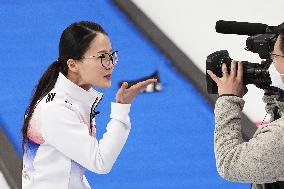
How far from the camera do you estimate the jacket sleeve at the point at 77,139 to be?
278cm

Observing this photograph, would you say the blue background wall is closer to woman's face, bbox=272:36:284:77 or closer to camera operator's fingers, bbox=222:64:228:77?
camera operator's fingers, bbox=222:64:228:77

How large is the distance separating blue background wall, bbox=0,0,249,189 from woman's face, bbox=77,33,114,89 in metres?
1.66

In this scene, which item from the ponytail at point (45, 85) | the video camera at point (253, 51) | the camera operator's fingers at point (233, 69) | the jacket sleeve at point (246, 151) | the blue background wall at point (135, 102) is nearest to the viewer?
the jacket sleeve at point (246, 151)

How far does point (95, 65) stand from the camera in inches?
114

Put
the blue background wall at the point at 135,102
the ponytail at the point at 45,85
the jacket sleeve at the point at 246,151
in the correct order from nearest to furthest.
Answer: the jacket sleeve at the point at 246,151 → the ponytail at the point at 45,85 → the blue background wall at the point at 135,102

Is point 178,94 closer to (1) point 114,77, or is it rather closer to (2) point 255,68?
(1) point 114,77

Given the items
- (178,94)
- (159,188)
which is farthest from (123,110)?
(178,94)

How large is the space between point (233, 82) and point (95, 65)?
548 millimetres

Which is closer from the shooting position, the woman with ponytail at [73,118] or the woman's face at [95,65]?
the woman with ponytail at [73,118]

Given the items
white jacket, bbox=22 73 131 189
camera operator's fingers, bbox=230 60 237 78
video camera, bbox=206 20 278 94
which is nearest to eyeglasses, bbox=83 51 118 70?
white jacket, bbox=22 73 131 189

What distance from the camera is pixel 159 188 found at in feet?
14.8

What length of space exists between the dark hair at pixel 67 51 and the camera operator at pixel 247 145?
58cm

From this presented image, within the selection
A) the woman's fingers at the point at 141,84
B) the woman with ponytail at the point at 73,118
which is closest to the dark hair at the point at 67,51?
the woman with ponytail at the point at 73,118

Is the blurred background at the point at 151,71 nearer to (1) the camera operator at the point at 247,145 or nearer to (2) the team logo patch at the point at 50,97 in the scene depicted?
(2) the team logo patch at the point at 50,97
